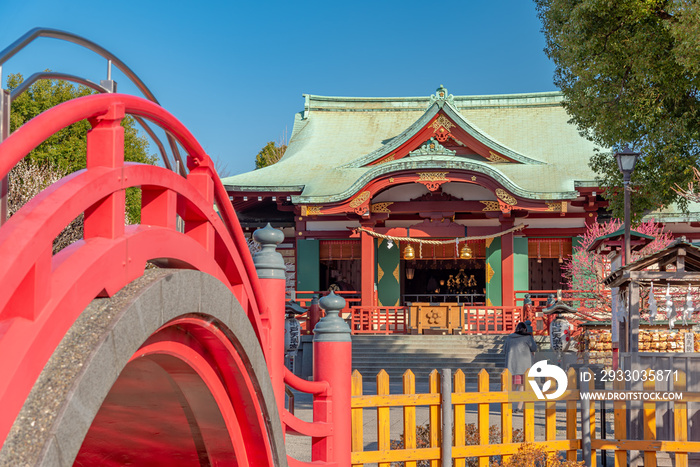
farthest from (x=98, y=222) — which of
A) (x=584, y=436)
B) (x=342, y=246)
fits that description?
(x=342, y=246)

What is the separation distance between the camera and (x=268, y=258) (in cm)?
409

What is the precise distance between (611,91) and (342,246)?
11.3m

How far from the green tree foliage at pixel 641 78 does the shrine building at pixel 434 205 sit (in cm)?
714

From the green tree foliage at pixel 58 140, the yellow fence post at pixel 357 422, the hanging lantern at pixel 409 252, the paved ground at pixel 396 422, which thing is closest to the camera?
the yellow fence post at pixel 357 422

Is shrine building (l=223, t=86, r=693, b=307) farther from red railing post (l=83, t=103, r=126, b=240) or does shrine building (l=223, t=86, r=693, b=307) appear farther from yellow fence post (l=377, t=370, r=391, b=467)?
red railing post (l=83, t=103, r=126, b=240)

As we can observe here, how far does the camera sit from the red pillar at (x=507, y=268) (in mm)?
19297

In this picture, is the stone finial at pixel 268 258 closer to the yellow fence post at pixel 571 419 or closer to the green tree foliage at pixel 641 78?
the yellow fence post at pixel 571 419

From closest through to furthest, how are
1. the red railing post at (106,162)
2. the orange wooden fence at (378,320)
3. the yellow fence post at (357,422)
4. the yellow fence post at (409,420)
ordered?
the red railing post at (106,162), the yellow fence post at (357,422), the yellow fence post at (409,420), the orange wooden fence at (378,320)

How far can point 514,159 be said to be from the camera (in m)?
21.1

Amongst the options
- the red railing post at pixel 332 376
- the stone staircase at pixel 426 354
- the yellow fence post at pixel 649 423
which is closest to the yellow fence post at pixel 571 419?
the yellow fence post at pixel 649 423

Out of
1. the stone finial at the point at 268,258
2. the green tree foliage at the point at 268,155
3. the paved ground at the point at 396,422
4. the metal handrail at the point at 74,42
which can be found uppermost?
the green tree foliage at the point at 268,155

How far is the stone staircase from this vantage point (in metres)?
15.6

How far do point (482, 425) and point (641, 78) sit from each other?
6.39m

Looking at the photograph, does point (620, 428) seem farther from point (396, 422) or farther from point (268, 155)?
point (268, 155)
